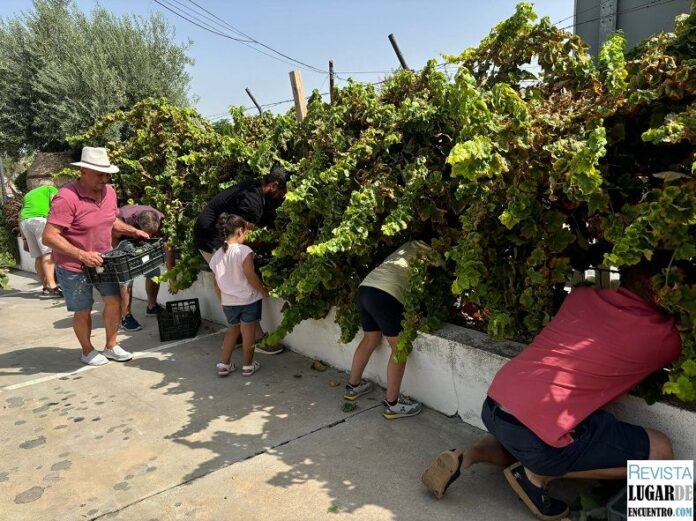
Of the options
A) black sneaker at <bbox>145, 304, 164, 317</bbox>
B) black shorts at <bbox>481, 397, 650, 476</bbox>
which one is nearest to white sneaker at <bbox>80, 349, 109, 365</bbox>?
black sneaker at <bbox>145, 304, 164, 317</bbox>

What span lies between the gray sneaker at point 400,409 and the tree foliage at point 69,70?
36.0 feet

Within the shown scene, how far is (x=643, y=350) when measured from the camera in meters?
2.59

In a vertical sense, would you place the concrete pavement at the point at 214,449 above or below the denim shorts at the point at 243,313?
below

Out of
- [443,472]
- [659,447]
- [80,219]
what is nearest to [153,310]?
[80,219]

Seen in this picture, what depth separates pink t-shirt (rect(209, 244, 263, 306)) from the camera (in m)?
4.75

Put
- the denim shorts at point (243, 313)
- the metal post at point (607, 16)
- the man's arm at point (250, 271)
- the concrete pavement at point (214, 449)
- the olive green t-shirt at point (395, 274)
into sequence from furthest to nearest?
the metal post at point (607, 16) < the denim shorts at point (243, 313) < the man's arm at point (250, 271) < the olive green t-shirt at point (395, 274) < the concrete pavement at point (214, 449)

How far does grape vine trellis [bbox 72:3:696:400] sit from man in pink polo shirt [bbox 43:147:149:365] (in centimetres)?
145

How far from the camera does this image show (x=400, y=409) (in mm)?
3826

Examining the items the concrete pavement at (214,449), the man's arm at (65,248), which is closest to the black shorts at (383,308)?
the concrete pavement at (214,449)

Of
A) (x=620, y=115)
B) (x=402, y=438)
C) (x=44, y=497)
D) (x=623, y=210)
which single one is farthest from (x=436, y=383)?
(x=44, y=497)

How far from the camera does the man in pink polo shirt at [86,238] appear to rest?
4.90 metres

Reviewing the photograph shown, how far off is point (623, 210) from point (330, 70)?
16.7ft

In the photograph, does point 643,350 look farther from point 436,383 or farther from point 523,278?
point 436,383

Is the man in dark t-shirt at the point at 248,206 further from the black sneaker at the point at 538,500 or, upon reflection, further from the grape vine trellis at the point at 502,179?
the black sneaker at the point at 538,500
